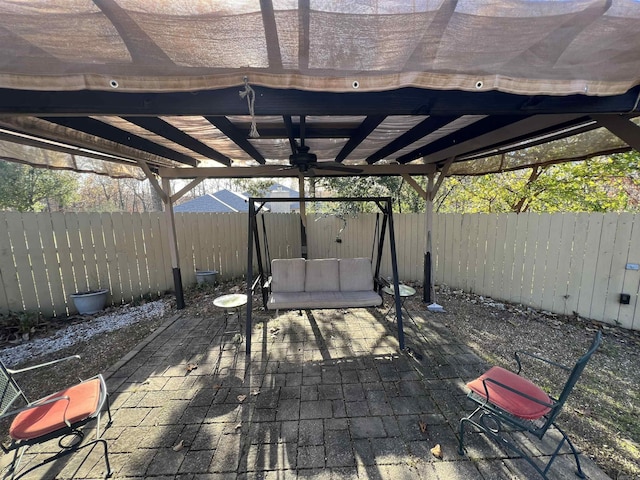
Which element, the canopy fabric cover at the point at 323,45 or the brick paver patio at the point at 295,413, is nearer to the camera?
the canopy fabric cover at the point at 323,45

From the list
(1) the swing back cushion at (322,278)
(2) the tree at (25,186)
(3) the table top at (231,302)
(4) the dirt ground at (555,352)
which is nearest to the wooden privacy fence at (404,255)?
(4) the dirt ground at (555,352)

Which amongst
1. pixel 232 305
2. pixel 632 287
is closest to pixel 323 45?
pixel 232 305

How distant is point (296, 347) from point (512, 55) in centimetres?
307

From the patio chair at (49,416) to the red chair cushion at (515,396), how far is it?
2.44m

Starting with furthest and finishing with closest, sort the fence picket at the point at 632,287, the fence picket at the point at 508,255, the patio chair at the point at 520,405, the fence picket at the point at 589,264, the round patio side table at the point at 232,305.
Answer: the fence picket at the point at 508,255
the fence picket at the point at 589,264
the fence picket at the point at 632,287
the round patio side table at the point at 232,305
the patio chair at the point at 520,405

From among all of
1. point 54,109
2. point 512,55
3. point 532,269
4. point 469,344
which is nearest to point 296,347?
point 469,344

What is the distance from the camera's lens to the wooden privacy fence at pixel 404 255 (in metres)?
3.51

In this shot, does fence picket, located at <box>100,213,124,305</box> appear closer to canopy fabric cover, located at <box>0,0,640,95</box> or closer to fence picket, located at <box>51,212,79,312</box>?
fence picket, located at <box>51,212,79,312</box>

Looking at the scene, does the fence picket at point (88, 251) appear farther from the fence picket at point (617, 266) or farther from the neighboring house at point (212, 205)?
the neighboring house at point (212, 205)

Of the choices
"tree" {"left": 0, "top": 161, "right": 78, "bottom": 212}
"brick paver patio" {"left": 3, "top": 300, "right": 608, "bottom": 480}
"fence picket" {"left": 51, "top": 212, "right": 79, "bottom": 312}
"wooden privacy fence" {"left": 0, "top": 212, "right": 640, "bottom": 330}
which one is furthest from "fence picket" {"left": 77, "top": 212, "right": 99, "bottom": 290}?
"tree" {"left": 0, "top": 161, "right": 78, "bottom": 212}

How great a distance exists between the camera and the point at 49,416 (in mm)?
1536

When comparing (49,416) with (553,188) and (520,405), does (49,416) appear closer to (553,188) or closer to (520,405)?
(520,405)

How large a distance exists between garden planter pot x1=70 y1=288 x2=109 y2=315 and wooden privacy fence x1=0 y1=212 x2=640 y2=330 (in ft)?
0.62

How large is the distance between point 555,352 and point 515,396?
1972 mm
